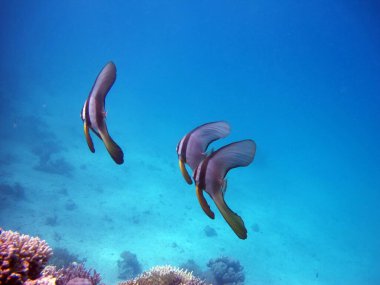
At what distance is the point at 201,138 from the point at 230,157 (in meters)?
0.34

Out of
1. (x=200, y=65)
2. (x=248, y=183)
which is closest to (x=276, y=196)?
(x=248, y=183)

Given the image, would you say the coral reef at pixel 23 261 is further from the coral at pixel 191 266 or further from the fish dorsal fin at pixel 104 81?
the coral at pixel 191 266

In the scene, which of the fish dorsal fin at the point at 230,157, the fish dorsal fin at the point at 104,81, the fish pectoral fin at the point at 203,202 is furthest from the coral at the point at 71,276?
the fish dorsal fin at the point at 230,157

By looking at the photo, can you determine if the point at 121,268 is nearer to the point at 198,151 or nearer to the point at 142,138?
the point at 198,151

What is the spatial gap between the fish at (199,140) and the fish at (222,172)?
195 mm

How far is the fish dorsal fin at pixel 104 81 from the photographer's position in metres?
2.00

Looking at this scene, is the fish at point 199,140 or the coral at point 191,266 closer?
the fish at point 199,140

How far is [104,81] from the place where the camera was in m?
2.02

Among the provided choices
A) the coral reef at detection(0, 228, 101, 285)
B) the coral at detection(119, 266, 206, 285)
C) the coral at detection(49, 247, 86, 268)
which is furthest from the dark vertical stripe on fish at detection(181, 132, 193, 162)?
the coral at detection(49, 247, 86, 268)

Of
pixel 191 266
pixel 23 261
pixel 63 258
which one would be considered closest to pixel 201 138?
pixel 23 261

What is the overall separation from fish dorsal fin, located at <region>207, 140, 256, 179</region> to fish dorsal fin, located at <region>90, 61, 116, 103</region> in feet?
3.05

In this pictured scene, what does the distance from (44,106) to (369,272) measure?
45706 millimetres

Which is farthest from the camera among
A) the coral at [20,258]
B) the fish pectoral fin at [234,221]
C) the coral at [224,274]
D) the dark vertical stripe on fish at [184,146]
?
the coral at [224,274]

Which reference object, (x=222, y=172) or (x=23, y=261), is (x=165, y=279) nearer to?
(x=23, y=261)
